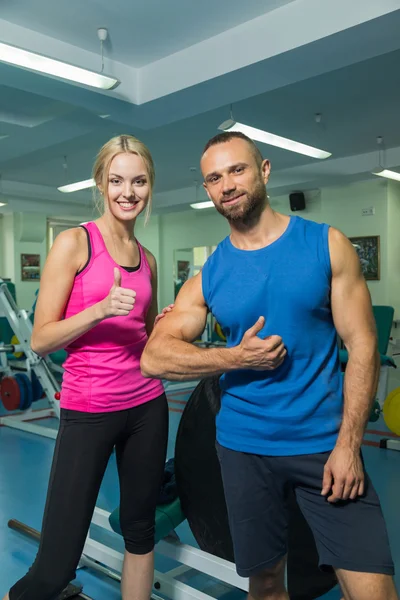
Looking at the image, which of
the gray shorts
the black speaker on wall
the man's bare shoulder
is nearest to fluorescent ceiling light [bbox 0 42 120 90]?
the man's bare shoulder

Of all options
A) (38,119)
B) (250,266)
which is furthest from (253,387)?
(38,119)

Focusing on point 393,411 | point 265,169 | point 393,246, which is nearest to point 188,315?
point 265,169

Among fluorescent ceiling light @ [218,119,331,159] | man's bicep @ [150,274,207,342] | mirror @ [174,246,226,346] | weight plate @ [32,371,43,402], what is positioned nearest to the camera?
man's bicep @ [150,274,207,342]

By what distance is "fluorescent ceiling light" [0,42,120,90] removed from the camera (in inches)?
155

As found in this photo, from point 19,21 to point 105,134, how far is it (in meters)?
3.02

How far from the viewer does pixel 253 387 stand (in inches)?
53.9

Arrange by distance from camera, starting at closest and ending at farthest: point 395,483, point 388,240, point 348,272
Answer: point 348,272 < point 395,483 < point 388,240

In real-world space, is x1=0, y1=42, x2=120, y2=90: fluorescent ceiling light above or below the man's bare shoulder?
above

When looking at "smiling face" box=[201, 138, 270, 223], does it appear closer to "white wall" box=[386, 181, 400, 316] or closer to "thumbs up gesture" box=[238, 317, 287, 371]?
"thumbs up gesture" box=[238, 317, 287, 371]

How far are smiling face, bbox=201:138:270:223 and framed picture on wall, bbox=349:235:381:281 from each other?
8.19 meters

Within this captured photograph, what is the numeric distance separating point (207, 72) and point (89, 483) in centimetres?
400

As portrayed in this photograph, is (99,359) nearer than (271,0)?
Yes

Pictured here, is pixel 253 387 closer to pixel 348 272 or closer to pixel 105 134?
pixel 348 272

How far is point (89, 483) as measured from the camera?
152cm
